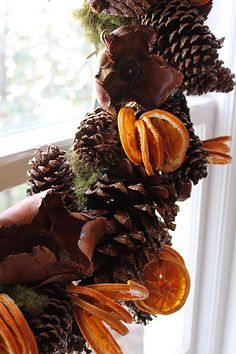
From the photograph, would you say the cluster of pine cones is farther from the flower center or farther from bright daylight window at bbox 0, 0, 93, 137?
bright daylight window at bbox 0, 0, 93, 137

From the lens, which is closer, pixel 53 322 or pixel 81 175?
pixel 53 322

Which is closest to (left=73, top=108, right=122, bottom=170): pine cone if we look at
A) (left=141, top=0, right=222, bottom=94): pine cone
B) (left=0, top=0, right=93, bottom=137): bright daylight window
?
(left=141, top=0, right=222, bottom=94): pine cone

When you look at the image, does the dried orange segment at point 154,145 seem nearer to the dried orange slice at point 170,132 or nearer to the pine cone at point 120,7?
the dried orange slice at point 170,132

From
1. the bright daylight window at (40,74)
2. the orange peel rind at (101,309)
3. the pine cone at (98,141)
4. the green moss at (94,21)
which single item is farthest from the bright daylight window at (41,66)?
the orange peel rind at (101,309)

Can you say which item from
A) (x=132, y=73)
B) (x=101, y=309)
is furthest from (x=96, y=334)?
(x=132, y=73)

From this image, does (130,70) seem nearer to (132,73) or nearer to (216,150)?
(132,73)

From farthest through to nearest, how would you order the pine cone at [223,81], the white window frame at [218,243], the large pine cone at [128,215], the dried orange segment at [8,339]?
1. the white window frame at [218,243]
2. the pine cone at [223,81]
3. the large pine cone at [128,215]
4. the dried orange segment at [8,339]
